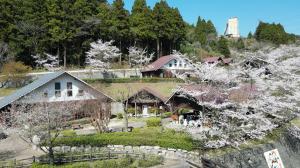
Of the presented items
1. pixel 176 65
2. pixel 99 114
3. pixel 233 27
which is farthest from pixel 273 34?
pixel 99 114

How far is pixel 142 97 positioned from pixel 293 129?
18131 millimetres

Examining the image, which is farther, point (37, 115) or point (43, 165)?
point (37, 115)

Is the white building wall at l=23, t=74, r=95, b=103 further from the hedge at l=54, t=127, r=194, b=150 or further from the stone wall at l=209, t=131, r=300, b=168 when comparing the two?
the stone wall at l=209, t=131, r=300, b=168

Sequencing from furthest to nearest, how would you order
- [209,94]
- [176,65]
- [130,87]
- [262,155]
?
[176,65] < [130,87] < [209,94] < [262,155]

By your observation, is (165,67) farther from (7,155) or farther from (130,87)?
(7,155)

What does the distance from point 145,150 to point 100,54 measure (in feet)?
96.5

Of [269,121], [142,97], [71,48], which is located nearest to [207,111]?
[269,121]

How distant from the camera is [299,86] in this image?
82.9ft

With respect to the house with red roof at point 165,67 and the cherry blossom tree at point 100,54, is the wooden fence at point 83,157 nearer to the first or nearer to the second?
the cherry blossom tree at point 100,54

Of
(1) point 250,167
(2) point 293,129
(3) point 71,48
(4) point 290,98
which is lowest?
(1) point 250,167

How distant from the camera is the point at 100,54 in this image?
51844 mm

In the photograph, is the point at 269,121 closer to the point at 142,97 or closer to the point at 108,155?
the point at 108,155

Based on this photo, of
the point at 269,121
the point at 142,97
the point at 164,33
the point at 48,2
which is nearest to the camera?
the point at 269,121

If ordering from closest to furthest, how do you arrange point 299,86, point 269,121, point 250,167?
point 250,167 → point 269,121 → point 299,86
